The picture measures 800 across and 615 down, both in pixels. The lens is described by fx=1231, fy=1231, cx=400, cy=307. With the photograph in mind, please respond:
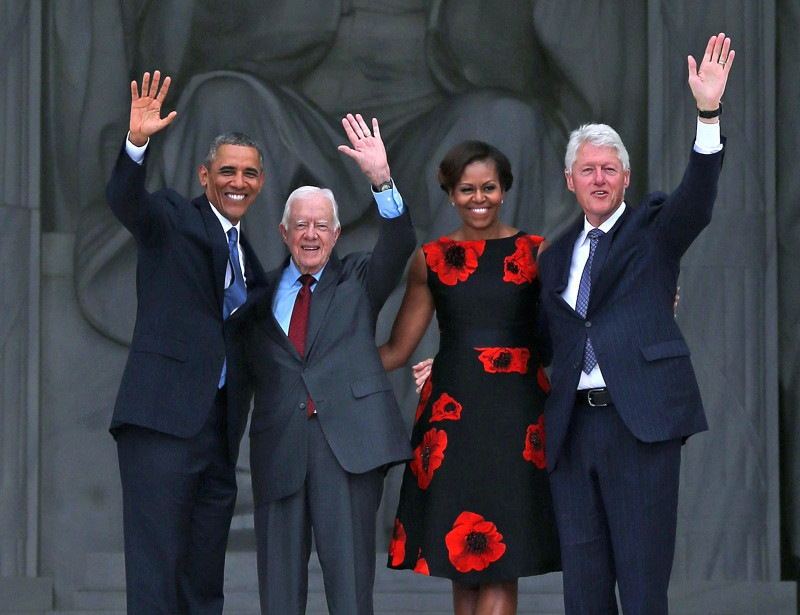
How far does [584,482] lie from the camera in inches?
134

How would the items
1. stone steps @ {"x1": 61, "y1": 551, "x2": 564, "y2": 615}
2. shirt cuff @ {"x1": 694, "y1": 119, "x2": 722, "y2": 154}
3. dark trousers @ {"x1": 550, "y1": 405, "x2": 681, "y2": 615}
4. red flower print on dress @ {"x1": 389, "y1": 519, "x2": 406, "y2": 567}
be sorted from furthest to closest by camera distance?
stone steps @ {"x1": 61, "y1": 551, "x2": 564, "y2": 615}, red flower print on dress @ {"x1": 389, "y1": 519, "x2": 406, "y2": 567}, dark trousers @ {"x1": 550, "y1": 405, "x2": 681, "y2": 615}, shirt cuff @ {"x1": 694, "y1": 119, "x2": 722, "y2": 154}

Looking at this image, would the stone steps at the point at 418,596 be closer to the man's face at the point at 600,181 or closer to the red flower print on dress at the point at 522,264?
the red flower print on dress at the point at 522,264

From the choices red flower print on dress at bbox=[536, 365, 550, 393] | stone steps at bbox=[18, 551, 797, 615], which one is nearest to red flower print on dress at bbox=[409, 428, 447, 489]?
red flower print on dress at bbox=[536, 365, 550, 393]

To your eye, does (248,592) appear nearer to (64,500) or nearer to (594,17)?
(64,500)

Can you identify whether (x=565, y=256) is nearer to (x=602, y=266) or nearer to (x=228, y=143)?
(x=602, y=266)

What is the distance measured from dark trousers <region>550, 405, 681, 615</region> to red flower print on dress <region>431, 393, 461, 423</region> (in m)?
0.43

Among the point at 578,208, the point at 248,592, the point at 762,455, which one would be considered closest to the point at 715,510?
the point at 762,455

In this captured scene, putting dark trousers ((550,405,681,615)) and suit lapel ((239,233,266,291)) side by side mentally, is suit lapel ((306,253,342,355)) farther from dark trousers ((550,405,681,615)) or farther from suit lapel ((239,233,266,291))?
dark trousers ((550,405,681,615))

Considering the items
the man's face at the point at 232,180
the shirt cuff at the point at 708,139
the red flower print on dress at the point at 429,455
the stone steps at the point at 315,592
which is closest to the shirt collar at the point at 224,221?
the man's face at the point at 232,180

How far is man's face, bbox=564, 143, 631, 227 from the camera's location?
137 inches

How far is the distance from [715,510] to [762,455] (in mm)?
345

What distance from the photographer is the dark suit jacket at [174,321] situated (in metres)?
3.52

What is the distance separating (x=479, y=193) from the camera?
150 inches

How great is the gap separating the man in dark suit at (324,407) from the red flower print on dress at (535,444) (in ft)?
1.26
